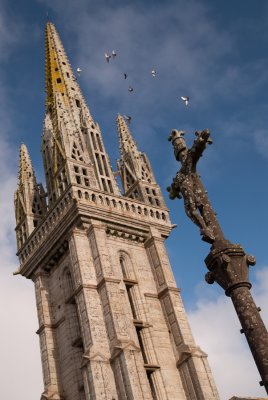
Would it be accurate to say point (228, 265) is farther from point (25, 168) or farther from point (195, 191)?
point (25, 168)

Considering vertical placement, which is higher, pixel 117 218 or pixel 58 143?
pixel 58 143

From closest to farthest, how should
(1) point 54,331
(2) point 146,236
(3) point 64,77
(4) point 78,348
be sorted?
1. (4) point 78,348
2. (1) point 54,331
3. (2) point 146,236
4. (3) point 64,77

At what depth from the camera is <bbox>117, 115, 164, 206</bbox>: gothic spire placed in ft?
111

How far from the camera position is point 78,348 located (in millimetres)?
26812

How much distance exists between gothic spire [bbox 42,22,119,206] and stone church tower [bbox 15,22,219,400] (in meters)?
0.09

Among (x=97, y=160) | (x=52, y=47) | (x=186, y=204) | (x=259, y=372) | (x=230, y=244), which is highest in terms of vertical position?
(x=52, y=47)

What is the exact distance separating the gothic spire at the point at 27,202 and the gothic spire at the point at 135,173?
539 centimetres

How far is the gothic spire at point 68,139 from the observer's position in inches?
1228

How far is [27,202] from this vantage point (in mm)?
34281

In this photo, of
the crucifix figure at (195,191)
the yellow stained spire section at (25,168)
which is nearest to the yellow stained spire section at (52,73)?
the yellow stained spire section at (25,168)

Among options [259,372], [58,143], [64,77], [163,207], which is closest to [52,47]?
[64,77]

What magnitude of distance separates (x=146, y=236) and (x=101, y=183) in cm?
433

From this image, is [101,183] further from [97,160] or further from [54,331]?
[54,331]

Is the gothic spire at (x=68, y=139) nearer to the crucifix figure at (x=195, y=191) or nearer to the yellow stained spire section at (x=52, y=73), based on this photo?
the yellow stained spire section at (x=52, y=73)
